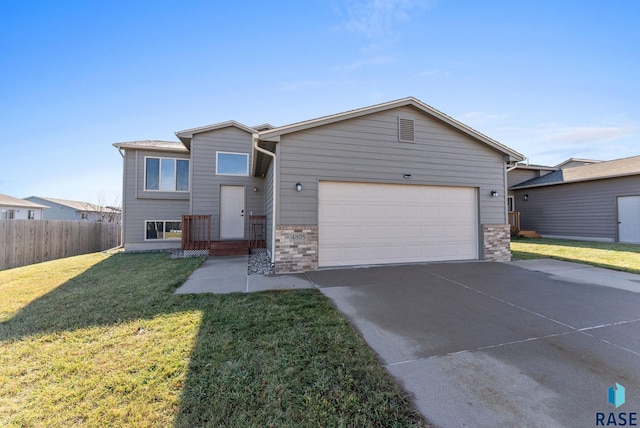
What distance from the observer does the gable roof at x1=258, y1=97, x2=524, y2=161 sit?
6207mm

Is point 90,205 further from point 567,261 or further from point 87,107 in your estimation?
point 567,261

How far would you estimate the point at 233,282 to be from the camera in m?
5.42

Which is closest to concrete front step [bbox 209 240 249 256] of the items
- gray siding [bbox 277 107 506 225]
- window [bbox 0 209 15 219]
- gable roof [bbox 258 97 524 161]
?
gray siding [bbox 277 107 506 225]

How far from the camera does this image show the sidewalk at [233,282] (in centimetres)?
491

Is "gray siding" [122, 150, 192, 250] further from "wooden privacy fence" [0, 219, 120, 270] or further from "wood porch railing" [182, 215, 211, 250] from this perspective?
"wooden privacy fence" [0, 219, 120, 270]

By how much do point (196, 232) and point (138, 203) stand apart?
312 centimetres

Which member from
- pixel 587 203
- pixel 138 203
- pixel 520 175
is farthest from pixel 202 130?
pixel 520 175

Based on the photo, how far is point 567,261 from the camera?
7.54 metres

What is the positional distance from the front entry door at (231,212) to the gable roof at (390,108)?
5220mm

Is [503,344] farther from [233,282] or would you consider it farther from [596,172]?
[596,172]

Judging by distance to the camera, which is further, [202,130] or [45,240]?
[202,130]

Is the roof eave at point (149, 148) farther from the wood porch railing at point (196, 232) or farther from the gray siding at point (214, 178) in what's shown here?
the wood porch railing at point (196, 232)

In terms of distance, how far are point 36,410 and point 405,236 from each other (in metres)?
6.92

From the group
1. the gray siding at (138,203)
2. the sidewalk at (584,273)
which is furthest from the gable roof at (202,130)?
the sidewalk at (584,273)
